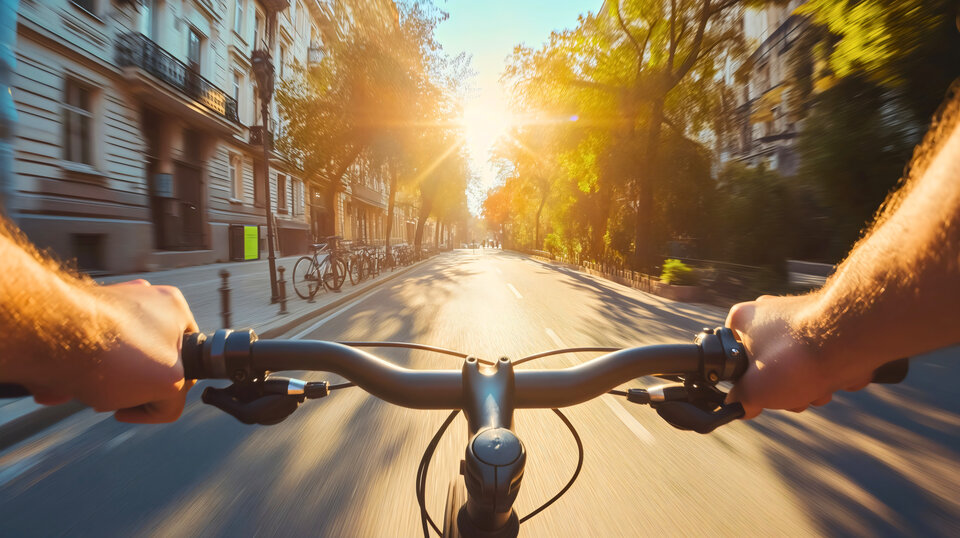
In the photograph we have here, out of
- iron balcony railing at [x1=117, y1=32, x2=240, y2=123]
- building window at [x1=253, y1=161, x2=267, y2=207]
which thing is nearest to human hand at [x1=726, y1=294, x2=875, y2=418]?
iron balcony railing at [x1=117, y1=32, x2=240, y2=123]

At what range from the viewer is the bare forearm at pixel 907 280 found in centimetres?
61

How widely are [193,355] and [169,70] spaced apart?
20001mm

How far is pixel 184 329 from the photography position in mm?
999

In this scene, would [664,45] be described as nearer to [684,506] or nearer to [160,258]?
[684,506]

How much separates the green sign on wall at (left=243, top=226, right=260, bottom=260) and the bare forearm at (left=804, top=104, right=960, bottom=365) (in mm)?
25432

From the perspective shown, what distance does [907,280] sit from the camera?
66 centimetres

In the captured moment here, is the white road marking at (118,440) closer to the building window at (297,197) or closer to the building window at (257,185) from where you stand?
the building window at (257,185)

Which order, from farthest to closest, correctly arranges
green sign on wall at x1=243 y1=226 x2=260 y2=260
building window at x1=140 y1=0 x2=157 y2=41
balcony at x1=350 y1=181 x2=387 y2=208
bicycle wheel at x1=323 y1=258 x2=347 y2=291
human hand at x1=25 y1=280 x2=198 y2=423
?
1. balcony at x1=350 y1=181 x2=387 y2=208
2. green sign on wall at x1=243 y1=226 x2=260 y2=260
3. building window at x1=140 y1=0 x2=157 y2=41
4. bicycle wheel at x1=323 y1=258 x2=347 y2=291
5. human hand at x1=25 y1=280 x2=198 y2=423

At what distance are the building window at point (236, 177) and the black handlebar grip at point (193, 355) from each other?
24.7m

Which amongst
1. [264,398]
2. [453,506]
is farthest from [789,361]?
[264,398]

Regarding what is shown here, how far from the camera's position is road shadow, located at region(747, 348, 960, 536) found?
2342 mm

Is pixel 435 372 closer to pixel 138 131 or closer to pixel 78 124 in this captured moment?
pixel 78 124

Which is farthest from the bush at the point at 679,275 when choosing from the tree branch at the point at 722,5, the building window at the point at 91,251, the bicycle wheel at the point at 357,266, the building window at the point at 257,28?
the building window at the point at 257,28

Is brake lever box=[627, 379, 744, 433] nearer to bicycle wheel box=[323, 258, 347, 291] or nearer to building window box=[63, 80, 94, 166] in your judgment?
bicycle wheel box=[323, 258, 347, 291]
